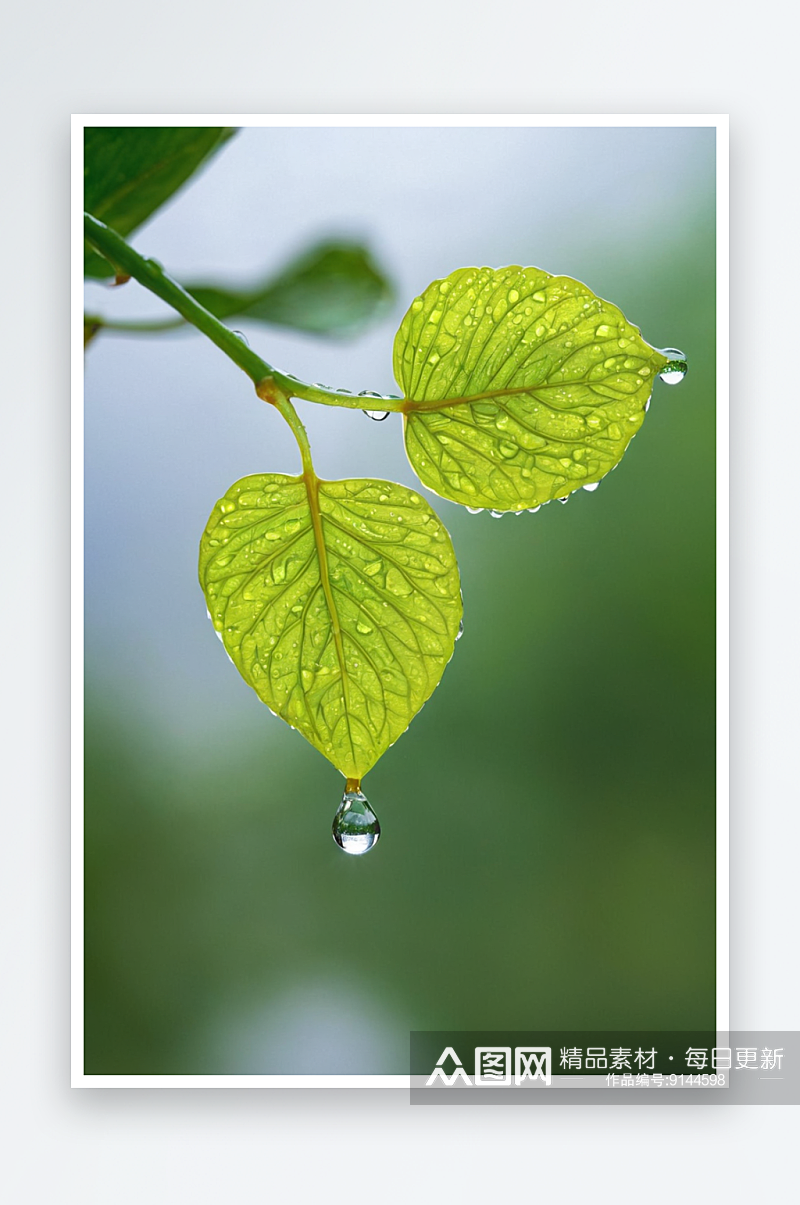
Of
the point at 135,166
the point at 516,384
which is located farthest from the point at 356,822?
the point at 135,166

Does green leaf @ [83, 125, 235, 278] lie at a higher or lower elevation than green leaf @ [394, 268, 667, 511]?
higher

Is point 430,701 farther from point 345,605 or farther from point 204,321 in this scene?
point 204,321

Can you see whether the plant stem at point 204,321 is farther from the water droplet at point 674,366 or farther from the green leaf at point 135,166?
the water droplet at point 674,366

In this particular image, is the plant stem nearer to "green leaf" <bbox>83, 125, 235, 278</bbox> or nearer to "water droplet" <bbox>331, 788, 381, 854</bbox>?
"green leaf" <bbox>83, 125, 235, 278</bbox>

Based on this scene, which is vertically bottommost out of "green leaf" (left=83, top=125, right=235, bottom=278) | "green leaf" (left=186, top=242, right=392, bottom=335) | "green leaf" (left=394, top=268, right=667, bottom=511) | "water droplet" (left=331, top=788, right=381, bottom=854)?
"water droplet" (left=331, top=788, right=381, bottom=854)

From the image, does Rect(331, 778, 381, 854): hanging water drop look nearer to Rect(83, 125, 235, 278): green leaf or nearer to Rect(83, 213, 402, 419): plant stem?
Rect(83, 213, 402, 419): plant stem

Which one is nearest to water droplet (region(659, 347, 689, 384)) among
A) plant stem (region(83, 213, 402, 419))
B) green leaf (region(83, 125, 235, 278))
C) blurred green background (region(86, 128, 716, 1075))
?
blurred green background (region(86, 128, 716, 1075))
